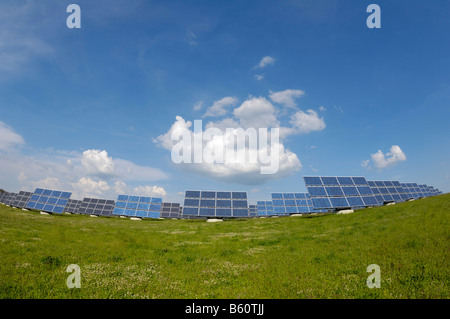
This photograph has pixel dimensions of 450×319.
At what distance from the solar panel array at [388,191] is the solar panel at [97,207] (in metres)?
79.4

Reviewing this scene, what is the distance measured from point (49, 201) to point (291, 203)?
220 feet

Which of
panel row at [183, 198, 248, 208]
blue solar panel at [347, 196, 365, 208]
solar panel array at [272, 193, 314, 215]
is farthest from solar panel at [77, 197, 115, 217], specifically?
blue solar panel at [347, 196, 365, 208]

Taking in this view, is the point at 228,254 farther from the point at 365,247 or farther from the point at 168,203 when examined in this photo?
the point at 168,203

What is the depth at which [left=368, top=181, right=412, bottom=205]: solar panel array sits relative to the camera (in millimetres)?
51081

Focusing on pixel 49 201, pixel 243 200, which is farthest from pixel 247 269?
pixel 49 201

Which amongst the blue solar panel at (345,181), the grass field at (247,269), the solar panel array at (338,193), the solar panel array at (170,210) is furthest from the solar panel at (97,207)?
the blue solar panel at (345,181)

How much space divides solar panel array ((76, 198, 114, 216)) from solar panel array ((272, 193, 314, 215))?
54.8 meters

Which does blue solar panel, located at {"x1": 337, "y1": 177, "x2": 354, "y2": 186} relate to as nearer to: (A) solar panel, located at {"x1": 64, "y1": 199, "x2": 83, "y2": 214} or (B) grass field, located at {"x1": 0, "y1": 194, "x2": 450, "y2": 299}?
(B) grass field, located at {"x1": 0, "y1": 194, "x2": 450, "y2": 299}

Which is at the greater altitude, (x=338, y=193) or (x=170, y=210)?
(x=170, y=210)

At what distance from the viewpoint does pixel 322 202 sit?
35375mm

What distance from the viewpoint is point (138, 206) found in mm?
58312

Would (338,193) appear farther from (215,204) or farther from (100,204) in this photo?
(100,204)

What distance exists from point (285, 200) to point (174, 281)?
59815 mm
